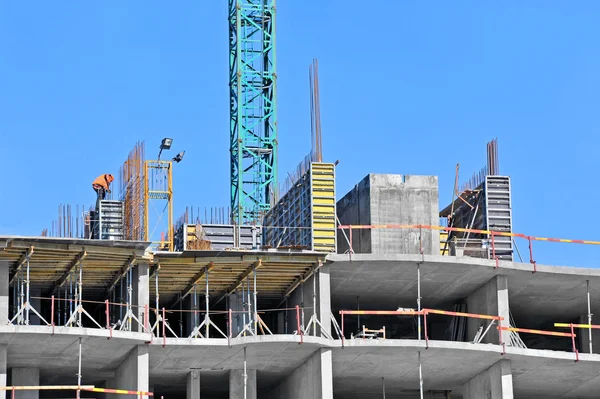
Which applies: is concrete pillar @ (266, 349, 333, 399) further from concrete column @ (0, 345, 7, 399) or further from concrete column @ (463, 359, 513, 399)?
concrete column @ (0, 345, 7, 399)

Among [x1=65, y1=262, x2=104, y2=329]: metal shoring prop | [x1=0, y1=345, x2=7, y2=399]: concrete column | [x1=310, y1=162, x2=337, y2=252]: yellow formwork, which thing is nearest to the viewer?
[x1=0, y1=345, x2=7, y2=399]: concrete column

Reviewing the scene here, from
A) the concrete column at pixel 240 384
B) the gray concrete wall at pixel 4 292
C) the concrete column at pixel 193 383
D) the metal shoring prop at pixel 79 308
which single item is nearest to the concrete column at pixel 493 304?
the concrete column at pixel 240 384

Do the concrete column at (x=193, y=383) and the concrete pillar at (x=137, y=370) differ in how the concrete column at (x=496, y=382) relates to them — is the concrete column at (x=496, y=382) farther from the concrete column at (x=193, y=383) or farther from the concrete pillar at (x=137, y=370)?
the concrete pillar at (x=137, y=370)

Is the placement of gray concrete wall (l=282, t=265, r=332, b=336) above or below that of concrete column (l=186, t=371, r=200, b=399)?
above

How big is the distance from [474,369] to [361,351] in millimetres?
4777

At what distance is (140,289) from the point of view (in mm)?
48562

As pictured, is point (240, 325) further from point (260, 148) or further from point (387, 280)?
point (260, 148)

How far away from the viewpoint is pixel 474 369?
52.0 meters

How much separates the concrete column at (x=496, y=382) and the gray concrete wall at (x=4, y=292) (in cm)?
1680

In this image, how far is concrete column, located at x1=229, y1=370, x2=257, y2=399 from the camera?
166 feet

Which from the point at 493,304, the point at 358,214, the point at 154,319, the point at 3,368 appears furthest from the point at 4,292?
the point at 493,304

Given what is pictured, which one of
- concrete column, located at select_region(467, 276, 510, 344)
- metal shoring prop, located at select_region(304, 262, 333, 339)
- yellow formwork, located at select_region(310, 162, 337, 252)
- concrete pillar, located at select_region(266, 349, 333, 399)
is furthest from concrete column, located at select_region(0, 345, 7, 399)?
concrete column, located at select_region(467, 276, 510, 344)

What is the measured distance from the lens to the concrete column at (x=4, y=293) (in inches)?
1822

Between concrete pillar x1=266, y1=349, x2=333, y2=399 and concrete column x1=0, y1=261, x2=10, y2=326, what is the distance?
1029 cm
